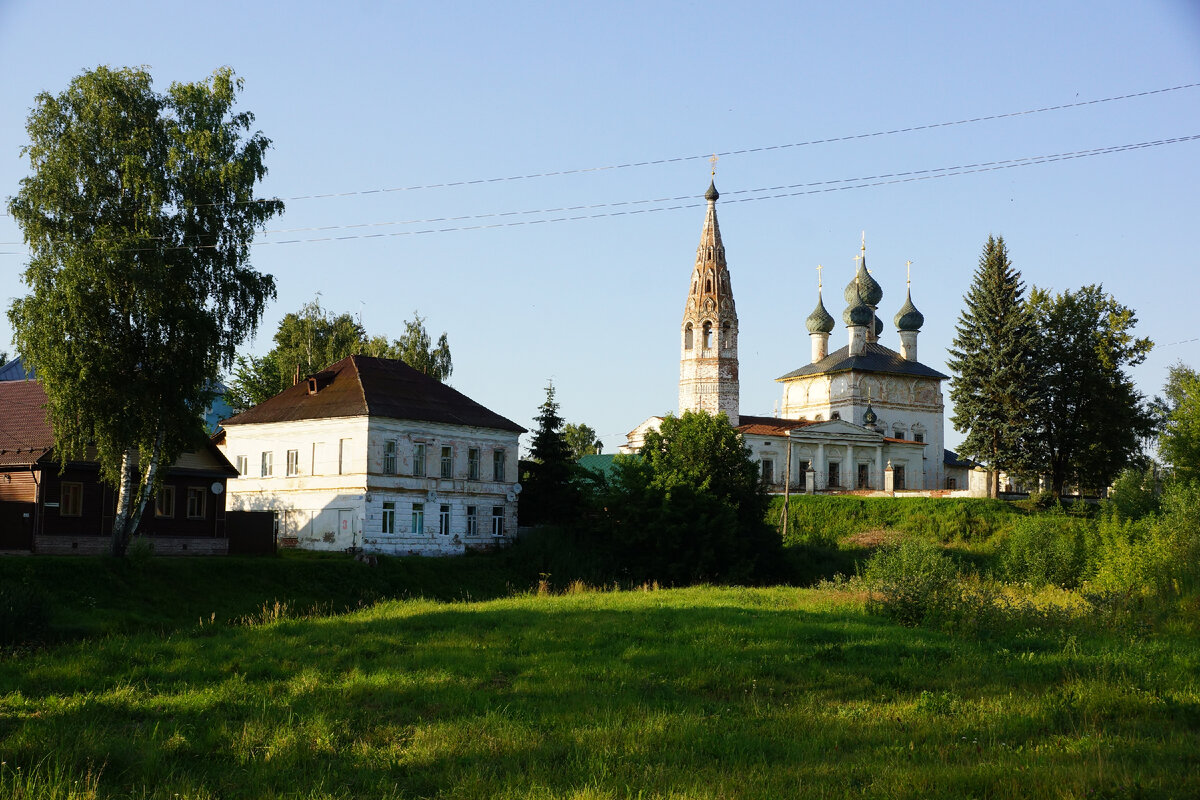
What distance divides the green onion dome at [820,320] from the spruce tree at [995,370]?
24.6 meters

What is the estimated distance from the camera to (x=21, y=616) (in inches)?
902

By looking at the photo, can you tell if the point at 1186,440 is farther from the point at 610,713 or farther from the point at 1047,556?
the point at 610,713

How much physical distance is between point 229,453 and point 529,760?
4103cm

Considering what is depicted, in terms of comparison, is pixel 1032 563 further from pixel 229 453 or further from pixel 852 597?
pixel 229 453

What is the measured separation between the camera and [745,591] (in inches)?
1273

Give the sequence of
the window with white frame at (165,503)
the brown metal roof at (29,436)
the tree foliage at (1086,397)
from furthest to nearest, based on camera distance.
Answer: the tree foliage at (1086,397), the window with white frame at (165,503), the brown metal roof at (29,436)

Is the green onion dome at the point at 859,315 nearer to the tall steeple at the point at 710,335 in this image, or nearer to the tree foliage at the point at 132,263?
the tall steeple at the point at 710,335

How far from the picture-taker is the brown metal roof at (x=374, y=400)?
45375 mm

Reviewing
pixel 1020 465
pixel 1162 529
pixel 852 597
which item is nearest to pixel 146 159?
pixel 852 597

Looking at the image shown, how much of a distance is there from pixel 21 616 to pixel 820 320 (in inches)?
2676

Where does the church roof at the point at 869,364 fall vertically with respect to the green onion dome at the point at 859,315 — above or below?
below

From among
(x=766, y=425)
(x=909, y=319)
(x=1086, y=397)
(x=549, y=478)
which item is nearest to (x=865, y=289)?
(x=909, y=319)

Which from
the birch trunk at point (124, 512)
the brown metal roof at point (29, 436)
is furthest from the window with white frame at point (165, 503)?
the birch trunk at point (124, 512)

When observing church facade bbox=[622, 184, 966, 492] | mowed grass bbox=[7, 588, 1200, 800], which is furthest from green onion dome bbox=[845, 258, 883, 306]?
mowed grass bbox=[7, 588, 1200, 800]
